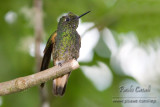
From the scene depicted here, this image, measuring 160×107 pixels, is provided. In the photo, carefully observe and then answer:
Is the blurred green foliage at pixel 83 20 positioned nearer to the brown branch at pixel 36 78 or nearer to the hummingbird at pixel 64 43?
the hummingbird at pixel 64 43

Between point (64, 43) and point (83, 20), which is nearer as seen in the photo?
point (64, 43)

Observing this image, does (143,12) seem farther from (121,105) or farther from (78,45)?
(78,45)

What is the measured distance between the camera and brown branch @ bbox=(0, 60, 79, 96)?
2395mm

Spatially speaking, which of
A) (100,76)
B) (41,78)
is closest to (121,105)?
(100,76)

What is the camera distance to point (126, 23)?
555 cm

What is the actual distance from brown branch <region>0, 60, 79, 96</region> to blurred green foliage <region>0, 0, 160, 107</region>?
2.59m

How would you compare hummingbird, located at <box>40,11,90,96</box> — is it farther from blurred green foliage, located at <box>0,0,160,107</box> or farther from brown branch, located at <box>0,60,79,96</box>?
blurred green foliage, located at <box>0,0,160,107</box>

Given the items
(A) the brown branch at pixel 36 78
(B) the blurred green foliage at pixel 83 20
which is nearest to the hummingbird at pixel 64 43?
(A) the brown branch at pixel 36 78

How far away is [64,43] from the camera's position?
3.44 meters

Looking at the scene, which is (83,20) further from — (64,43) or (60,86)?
(60,86)

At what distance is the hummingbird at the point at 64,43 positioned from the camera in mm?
2947

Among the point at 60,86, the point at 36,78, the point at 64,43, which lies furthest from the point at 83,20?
the point at 36,78

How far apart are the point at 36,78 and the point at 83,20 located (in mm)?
2759

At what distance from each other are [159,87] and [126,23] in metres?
1.36
